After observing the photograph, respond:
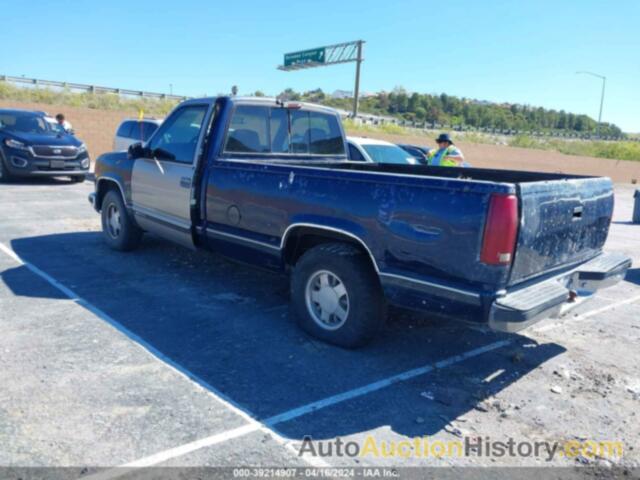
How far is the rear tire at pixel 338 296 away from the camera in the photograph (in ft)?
13.7

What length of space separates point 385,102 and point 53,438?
395ft

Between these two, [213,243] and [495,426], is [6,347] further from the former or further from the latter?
[495,426]

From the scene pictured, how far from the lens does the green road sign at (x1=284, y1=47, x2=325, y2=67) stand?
1507 inches

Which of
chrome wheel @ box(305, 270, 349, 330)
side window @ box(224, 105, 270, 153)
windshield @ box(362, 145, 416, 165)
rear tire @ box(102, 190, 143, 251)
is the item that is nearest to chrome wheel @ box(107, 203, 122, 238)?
rear tire @ box(102, 190, 143, 251)

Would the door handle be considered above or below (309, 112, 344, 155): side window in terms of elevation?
below

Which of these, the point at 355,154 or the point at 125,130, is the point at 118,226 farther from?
the point at 125,130

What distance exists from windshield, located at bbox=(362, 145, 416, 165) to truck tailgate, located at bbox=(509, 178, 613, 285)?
20.3 ft

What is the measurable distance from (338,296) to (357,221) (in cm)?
70

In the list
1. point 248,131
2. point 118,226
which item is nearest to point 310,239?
point 248,131

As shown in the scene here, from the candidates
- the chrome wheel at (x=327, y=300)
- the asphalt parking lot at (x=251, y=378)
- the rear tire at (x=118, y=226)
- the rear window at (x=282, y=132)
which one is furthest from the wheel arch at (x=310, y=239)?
the rear tire at (x=118, y=226)

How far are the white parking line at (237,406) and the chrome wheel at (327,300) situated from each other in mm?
688

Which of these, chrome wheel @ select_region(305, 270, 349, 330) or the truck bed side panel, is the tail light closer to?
the truck bed side panel

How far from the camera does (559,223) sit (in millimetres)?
3863

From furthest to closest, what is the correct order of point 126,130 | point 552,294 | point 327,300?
point 126,130
point 327,300
point 552,294
